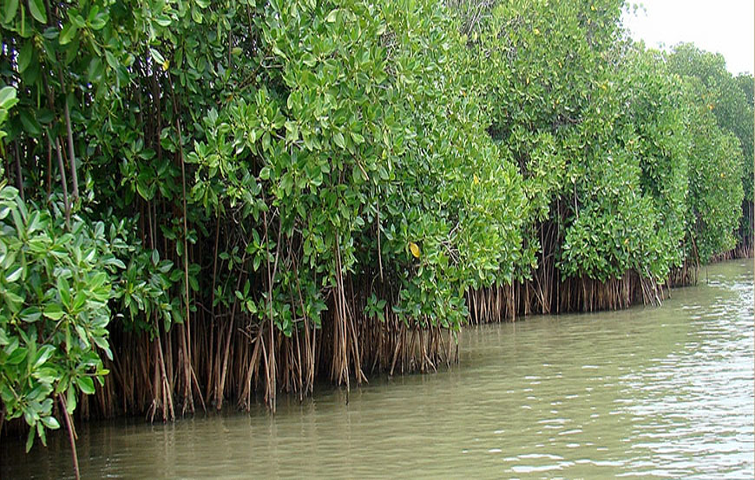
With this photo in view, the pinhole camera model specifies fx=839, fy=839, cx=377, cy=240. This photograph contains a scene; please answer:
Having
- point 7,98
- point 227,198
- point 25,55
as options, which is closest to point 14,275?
point 7,98

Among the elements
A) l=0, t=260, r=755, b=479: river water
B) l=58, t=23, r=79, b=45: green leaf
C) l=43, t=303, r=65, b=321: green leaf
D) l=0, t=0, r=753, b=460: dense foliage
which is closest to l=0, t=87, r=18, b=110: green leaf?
l=0, t=0, r=753, b=460: dense foliage

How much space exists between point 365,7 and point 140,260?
2.34 m

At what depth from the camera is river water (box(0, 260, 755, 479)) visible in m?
4.29

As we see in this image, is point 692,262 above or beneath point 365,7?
beneath

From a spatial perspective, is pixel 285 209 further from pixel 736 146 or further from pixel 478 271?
pixel 736 146

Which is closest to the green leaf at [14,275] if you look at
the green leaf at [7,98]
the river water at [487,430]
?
the green leaf at [7,98]

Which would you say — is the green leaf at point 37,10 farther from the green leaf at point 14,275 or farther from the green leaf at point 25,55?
the green leaf at point 14,275

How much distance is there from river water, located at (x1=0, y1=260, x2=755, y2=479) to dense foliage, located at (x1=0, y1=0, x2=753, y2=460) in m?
0.41

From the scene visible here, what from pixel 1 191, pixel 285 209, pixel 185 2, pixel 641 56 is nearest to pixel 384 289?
pixel 285 209

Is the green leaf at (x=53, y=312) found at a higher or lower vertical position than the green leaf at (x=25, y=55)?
lower

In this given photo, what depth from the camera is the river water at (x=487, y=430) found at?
4.29 metres

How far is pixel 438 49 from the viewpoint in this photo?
699 centimetres

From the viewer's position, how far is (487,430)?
199 inches

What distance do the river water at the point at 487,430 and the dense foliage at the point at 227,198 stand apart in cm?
41
